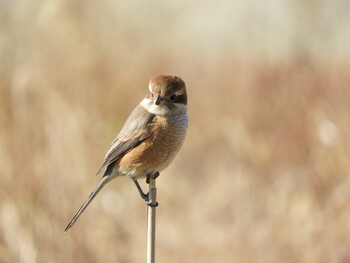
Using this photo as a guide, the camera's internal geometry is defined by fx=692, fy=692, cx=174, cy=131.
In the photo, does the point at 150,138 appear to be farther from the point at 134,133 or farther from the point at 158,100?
the point at 158,100

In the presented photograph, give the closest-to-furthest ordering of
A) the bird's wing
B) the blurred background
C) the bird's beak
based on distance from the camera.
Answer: the bird's beak, the bird's wing, the blurred background

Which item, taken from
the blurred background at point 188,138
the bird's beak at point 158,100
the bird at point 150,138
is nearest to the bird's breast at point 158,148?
the bird at point 150,138

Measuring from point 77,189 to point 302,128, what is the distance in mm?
1666

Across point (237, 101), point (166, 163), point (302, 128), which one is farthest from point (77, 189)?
point (237, 101)

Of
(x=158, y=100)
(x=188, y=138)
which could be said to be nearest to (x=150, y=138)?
(x=158, y=100)

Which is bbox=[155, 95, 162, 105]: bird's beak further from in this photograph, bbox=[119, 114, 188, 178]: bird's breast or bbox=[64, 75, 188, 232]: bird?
bbox=[119, 114, 188, 178]: bird's breast

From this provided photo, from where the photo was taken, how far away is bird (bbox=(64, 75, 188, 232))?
3268mm

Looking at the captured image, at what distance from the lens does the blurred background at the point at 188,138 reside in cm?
366

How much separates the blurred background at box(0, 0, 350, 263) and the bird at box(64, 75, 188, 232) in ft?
1.36

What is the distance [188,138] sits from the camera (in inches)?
239

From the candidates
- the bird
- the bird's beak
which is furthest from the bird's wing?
the bird's beak

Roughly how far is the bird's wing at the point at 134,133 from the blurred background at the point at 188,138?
419 millimetres

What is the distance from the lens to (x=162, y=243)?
15.8 feet

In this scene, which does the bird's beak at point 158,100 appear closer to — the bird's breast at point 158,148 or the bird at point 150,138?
the bird at point 150,138
